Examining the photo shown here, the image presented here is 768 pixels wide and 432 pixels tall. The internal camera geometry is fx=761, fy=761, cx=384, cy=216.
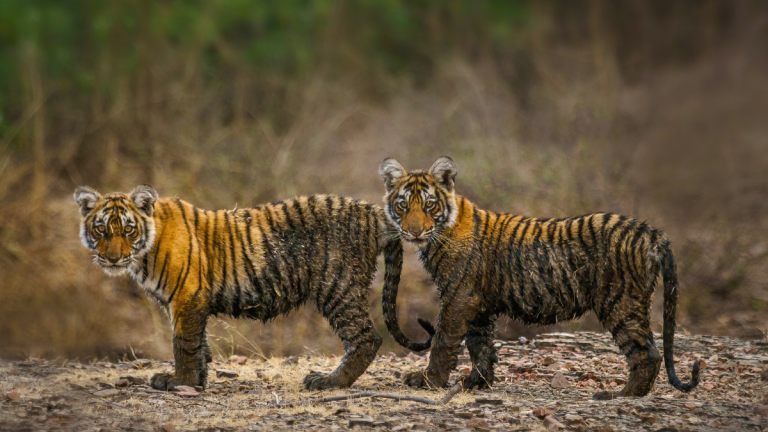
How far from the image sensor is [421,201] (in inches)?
226

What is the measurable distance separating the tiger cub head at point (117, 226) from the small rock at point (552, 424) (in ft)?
10.2

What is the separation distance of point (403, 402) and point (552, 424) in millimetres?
1080

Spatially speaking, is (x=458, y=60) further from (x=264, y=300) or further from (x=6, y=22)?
(x=264, y=300)

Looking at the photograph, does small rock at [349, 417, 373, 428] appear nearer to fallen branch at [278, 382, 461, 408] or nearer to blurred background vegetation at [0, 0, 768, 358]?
fallen branch at [278, 382, 461, 408]

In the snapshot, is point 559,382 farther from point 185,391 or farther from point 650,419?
point 185,391

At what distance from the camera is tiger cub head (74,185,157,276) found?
18.2ft

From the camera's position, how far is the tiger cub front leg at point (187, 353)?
5691 millimetres

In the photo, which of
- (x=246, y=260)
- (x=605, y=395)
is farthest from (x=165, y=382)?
(x=605, y=395)

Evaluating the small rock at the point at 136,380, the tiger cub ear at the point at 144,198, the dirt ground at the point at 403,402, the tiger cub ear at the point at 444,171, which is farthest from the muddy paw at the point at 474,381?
the tiger cub ear at the point at 144,198

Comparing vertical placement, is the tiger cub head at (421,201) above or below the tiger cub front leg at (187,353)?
above

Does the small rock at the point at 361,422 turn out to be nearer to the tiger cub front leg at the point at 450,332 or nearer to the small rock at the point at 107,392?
the tiger cub front leg at the point at 450,332

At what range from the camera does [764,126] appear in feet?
51.4

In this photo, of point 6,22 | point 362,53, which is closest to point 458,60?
point 362,53

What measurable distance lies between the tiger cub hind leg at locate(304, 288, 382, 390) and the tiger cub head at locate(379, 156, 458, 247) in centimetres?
69
